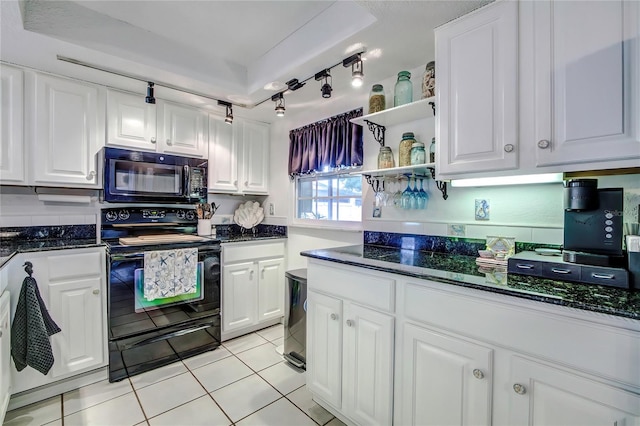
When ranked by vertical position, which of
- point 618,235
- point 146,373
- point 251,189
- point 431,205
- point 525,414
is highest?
point 251,189

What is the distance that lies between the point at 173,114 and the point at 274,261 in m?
1.68

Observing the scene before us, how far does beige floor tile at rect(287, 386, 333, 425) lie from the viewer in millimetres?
1730

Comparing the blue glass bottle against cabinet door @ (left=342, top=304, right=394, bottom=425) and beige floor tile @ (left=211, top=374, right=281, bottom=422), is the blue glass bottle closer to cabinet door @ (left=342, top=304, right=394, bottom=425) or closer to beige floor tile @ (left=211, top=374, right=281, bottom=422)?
cabinet door @ (left=342, top=304, right=394, bottom=425)

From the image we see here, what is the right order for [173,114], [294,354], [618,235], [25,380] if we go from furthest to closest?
[173,114]
[294,354]
[25,380]
[618,235]

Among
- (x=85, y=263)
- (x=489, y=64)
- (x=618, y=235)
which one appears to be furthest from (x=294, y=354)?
(x=489, y=64)

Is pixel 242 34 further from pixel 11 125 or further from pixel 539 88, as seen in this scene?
pixel 539 88

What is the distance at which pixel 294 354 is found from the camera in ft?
7.61

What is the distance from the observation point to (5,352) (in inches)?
63.7

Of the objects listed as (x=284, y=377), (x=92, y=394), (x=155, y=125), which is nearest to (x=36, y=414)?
(x=92, y=394)

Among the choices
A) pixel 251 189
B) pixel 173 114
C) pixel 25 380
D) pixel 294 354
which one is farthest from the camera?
pixel 251 189

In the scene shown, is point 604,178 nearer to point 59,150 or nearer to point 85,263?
point 85,263

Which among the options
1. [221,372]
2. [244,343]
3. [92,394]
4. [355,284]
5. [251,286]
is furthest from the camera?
[251,286]

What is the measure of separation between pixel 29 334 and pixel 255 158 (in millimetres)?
2254

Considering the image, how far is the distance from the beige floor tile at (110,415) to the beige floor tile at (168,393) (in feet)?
0.17
